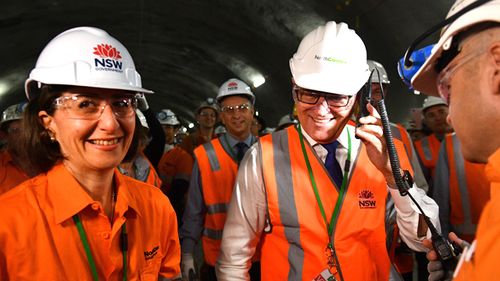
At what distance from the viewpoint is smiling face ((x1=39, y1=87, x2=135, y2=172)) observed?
206 cm

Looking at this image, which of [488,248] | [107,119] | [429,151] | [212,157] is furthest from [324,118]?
[429,151]

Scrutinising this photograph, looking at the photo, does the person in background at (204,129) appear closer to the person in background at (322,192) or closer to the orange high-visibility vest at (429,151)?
the orange high-visibility vest at (429,151)

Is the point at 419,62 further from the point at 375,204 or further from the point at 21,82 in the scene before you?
the point at 21,82

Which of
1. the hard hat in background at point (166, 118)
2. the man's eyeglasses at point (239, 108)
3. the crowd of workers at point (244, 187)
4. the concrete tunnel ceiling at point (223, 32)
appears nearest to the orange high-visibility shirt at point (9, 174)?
the crowd of workers at point (244, 187)

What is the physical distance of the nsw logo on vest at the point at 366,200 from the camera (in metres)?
2.47

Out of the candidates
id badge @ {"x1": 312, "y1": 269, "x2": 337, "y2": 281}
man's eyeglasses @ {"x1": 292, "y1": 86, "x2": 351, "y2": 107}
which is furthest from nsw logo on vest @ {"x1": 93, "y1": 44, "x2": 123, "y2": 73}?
id badge @ {"x1": 312, "y1": 269, "x2": 337, "y2": 281}

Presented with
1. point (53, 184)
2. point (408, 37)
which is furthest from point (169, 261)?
point (408, 37)

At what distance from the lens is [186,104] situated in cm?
2300

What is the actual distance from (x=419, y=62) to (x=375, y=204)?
3.16 feet

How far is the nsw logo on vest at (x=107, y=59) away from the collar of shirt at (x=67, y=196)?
0.50 meters

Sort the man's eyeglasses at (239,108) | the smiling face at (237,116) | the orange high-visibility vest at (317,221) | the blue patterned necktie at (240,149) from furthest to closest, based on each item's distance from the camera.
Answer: the man's eyeglasses at (239,108) → the smiling face at (237,116) → the blue patterned necktie at (240,149) → the orange high-visibility vest at (317,221)

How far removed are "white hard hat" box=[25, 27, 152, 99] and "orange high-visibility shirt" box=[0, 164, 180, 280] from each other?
16.4 inches

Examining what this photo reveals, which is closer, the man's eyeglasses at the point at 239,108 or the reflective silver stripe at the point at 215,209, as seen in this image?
the reflective silver stripe at the point at 215,209

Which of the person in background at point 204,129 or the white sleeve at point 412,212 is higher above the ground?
the person in background at point 204,129
